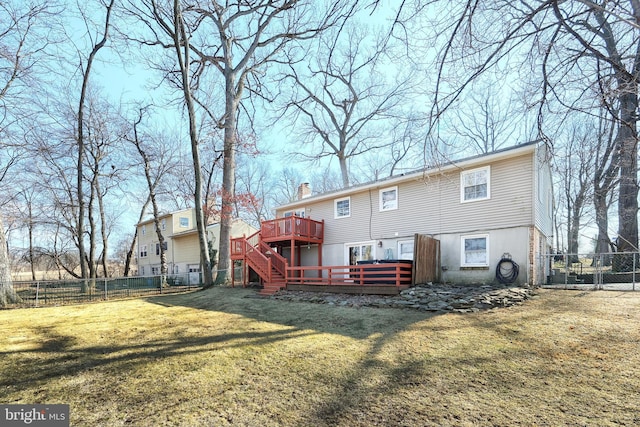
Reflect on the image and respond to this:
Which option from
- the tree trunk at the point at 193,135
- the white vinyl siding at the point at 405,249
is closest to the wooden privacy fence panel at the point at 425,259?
the white vinyl siding at the point at 405,249

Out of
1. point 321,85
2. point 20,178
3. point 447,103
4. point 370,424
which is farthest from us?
point 321,85

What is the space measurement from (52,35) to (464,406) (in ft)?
56.6

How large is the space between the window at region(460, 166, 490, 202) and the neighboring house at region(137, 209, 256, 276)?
19199mm

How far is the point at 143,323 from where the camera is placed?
7516 mm

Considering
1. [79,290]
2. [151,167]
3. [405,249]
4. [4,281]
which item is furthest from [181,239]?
[405,249]

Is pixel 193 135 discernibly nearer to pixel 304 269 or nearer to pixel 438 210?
pixel 304 269

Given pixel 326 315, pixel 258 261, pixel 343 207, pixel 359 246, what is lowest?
pixel 326 315

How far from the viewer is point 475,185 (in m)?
11.6

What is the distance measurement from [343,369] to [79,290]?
1371cm

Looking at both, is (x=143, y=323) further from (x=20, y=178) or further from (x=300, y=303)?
(x=20, y=178)

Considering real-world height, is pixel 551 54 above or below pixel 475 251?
above

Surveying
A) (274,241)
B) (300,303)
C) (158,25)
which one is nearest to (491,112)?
(274,241)

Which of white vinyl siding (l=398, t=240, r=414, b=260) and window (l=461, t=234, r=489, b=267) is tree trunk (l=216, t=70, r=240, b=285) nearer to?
white vinyl siding (l=398, t=240, r=414, b=260)

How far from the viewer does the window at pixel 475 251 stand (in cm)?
1105
